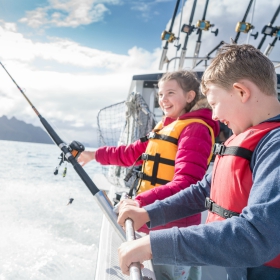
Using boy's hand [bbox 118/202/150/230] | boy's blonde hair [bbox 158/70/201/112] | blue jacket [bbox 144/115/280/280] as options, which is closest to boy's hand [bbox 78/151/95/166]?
boy's blonde hair [bbox 158/70/201/112]

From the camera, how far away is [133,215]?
1.12 metres

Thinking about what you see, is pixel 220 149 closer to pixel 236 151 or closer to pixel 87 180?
pixel 236 151

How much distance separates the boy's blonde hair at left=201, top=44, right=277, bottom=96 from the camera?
3.03 ft

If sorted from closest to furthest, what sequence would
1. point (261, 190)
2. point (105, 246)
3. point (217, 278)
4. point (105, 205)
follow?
point (261, 190) → point (105, 205) → point (105, 246) → point (217, 278)

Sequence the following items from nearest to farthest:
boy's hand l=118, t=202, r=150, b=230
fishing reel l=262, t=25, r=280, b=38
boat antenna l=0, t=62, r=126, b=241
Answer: boy's hand l=118, t=202, r=150, b=230, boat antenna l=0, t=62, r=126, b=241, fishing reel l=262, t=25, r=280, b=38

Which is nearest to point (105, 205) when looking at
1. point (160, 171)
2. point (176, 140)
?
point (160, 171)

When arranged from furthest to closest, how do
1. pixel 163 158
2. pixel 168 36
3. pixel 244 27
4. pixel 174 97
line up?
pixel 168 36, pixel 244 27, pixel 174 97, pixel 163 158

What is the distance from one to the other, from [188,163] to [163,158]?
0.31 meters

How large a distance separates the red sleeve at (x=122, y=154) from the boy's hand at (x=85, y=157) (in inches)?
1.8

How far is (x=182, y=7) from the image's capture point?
5.54m

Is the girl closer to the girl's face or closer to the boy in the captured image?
the girl's face

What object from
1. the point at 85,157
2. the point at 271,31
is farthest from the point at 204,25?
the point at 85,157

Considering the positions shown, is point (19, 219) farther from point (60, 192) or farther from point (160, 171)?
point (160, 171)

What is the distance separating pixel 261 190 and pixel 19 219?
4952 mm
